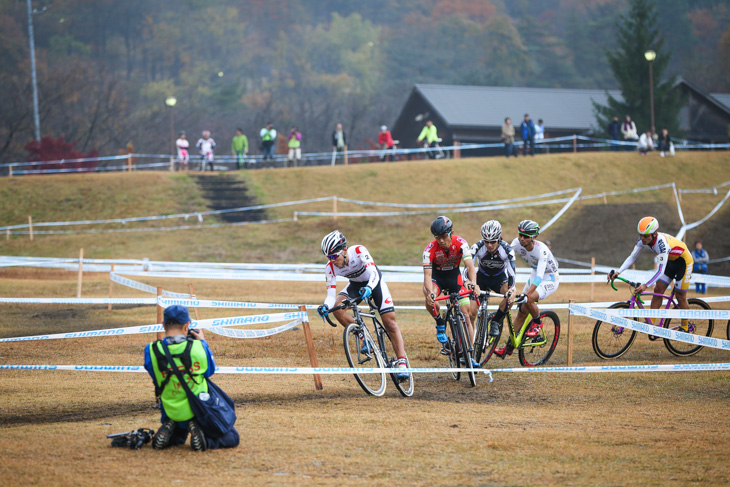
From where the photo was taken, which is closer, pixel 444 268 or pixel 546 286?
pixel 444 268

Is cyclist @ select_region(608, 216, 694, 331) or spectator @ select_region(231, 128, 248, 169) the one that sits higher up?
spectator @ select_region(231, 128, 248, 169)

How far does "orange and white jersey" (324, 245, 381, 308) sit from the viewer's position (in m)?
9.95

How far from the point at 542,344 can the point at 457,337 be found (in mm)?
2093

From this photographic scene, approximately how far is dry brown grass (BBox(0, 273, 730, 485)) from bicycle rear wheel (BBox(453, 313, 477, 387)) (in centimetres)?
24

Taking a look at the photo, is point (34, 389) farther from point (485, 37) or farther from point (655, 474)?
point (485, 37)

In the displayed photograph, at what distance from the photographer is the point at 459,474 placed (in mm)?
6500

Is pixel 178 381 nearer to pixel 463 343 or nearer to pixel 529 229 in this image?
pixel 463 343

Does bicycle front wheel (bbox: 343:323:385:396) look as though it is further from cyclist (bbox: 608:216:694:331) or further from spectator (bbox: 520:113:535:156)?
spectator (bbox: 520:113:535:156)

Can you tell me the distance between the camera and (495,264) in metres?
11.7

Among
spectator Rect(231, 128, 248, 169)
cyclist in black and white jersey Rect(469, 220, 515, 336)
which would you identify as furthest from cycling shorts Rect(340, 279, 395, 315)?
spectator Rect(231, 128, 248, 169)

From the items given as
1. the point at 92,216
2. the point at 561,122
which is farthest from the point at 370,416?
the point at 561,122

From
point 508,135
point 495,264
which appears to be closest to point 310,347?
point 495,264

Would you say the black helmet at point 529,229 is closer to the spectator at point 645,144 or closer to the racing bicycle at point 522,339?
the racing bicycle at point 522,339

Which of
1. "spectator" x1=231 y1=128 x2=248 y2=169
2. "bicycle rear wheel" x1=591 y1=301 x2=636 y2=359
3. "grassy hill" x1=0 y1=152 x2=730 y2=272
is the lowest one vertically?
"bicycle rear wheel" x1=591 y1=301 x2=636 y2=359
